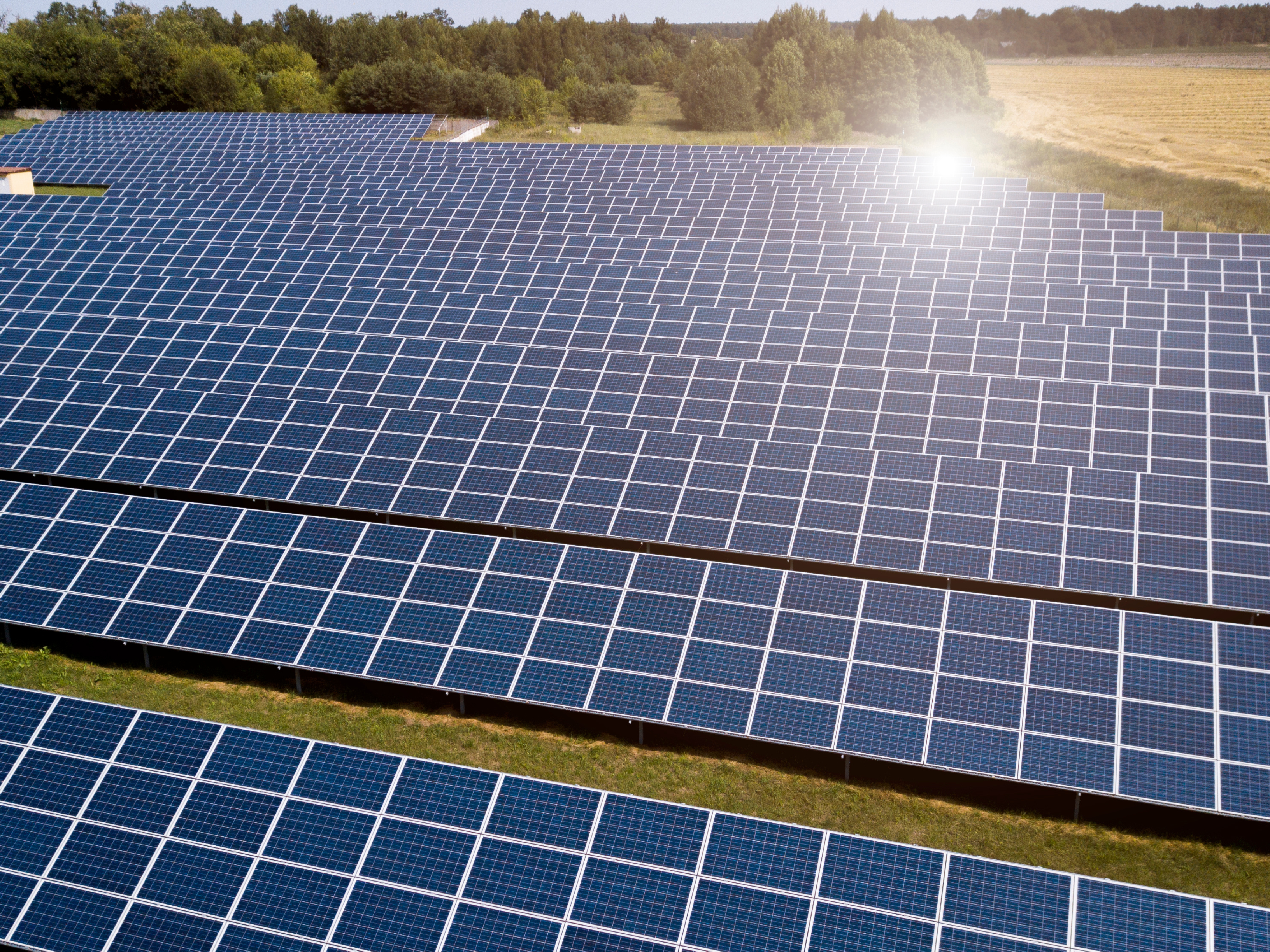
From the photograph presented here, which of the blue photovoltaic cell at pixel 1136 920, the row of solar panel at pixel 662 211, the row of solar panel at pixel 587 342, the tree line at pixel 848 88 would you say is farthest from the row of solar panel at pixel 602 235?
the tree line at pixel 848 88

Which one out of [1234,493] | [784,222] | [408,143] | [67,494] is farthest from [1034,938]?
[408,143]

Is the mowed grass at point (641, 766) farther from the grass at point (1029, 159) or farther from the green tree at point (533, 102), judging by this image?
the green tree at point (533, 102)

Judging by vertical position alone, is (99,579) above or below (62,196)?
below

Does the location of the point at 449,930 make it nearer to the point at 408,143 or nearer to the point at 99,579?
the point at 99,579

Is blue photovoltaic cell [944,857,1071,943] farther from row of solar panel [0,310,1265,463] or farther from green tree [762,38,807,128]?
green tree [762,38,807,128]

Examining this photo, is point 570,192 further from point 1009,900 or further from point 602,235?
point 1009,900

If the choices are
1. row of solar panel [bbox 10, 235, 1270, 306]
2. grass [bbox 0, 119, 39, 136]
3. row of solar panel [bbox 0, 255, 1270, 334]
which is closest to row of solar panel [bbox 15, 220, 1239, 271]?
row of solar panel [bbox 10, 235, 1270, 306]

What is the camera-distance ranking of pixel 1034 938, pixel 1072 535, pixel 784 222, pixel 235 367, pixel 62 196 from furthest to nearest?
pixel 62 196 → pixel 784 222 → pixel 235 367 → pixel 1072 535 → pixel 1034 938
